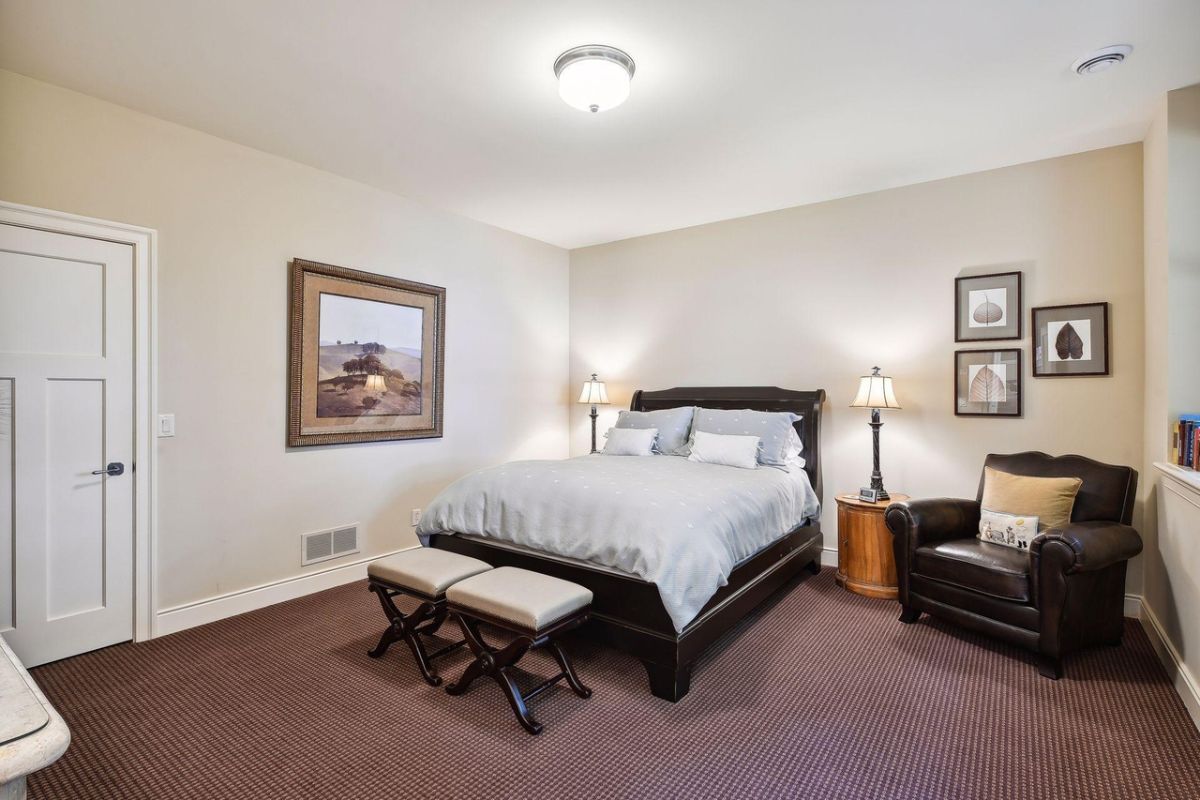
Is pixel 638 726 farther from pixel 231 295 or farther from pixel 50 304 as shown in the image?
pixel 50 304

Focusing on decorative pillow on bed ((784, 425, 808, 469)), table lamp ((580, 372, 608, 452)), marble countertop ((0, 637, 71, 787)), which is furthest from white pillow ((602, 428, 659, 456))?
marble countertop ((0, 637, 71, 787))

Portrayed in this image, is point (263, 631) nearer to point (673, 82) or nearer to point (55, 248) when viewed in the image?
point (55, 248)

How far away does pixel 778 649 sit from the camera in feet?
9.37

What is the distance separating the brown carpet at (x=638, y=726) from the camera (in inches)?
74.1

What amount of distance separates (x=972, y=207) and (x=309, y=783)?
468 cm

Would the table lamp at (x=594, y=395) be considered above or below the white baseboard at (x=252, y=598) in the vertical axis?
above

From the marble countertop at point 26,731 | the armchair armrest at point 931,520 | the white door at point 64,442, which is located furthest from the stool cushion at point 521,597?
the white door at point 64,442

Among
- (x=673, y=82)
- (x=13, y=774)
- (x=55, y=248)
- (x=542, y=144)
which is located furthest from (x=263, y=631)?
(x=673, y=82)

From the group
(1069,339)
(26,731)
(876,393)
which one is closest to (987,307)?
(1069,339)

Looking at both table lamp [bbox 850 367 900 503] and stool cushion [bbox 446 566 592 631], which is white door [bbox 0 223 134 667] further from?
table lamp [bbox 850 367 900 503]

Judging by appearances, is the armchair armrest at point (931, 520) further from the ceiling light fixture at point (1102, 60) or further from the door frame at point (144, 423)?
the door frame at point (144, 423)

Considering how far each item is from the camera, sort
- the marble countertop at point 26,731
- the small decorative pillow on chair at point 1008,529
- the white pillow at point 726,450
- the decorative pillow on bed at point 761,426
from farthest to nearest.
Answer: the decorative pillow on bed at point 761,426
the white pillow at point 726,450
the small decorative pillow on chair at point 1008,529
the marble countertop at point 26,731

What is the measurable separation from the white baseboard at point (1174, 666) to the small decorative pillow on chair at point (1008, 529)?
654mm

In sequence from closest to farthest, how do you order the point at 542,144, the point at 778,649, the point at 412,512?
the point at 778,649, the point at 542,144, the point at 412,512
